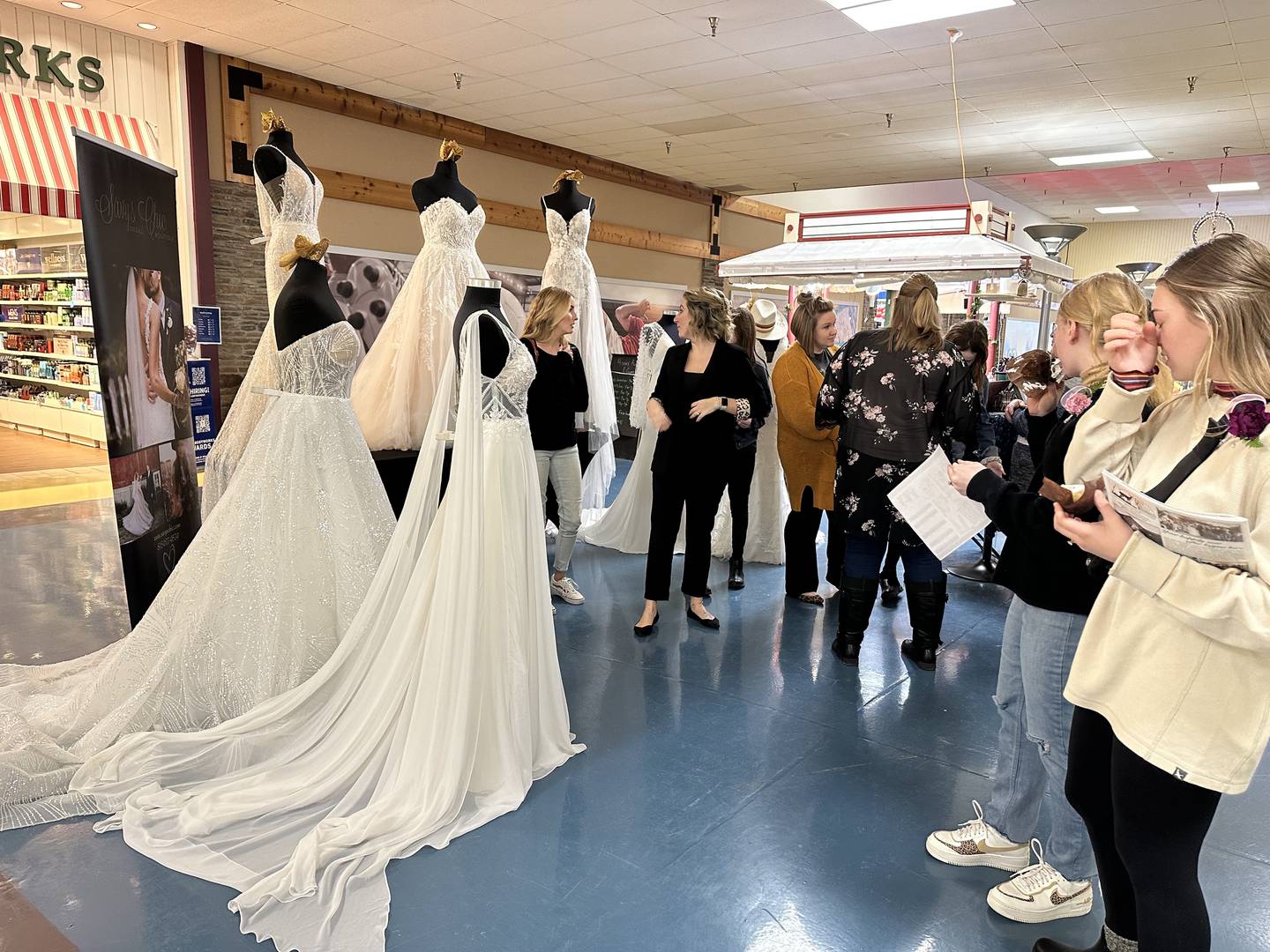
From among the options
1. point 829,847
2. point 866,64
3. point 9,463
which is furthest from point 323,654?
point 9,463

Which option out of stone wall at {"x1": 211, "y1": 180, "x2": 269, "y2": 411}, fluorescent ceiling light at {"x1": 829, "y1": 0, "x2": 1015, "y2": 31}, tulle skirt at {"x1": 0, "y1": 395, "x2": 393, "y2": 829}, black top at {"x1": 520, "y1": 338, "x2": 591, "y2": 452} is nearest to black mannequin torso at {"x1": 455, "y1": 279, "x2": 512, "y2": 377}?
tulle skirt at {"x1": 0, "y1": 395, "x2": 393, "y2": 829}

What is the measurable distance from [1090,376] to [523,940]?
1884 mm

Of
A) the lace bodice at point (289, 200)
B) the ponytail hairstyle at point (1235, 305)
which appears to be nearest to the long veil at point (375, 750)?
the ponytail hairstyle at point (1235, 305)

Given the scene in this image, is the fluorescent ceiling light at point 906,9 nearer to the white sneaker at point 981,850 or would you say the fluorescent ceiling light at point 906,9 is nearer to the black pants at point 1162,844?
the white sneaker at point 981,850

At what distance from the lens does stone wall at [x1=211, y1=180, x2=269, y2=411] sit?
6879 millimetres

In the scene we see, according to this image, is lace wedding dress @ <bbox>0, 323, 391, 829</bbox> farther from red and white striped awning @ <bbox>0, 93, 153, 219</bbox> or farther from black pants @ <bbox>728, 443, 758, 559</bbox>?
red and white striped awning @ <bbox>0, 93, 153, 219</bbox>

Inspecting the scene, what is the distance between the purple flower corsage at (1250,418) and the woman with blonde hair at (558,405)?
9.61ft

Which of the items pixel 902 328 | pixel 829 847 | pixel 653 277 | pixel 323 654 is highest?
pixel 653 277

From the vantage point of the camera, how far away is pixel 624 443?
948cm

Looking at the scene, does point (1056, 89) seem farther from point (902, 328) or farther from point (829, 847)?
point (829, 847)

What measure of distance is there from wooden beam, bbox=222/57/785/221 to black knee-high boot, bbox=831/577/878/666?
6.34 meters

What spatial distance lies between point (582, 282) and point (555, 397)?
1756 millimetres

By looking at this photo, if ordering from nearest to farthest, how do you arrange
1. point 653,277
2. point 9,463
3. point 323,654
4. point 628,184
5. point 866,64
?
point 323,654 → point 866,64 → point 9,463 → point 628,184 → point 653,277

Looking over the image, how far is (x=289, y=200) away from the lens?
166 inches
